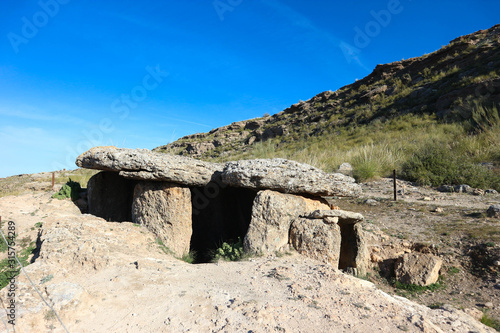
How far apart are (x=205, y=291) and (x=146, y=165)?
2.97m

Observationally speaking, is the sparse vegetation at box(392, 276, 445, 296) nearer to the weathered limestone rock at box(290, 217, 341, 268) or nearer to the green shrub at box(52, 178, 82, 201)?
the weathered limestone rock at box(290, 217, 341, 268)

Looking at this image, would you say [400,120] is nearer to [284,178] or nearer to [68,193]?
[284,178]

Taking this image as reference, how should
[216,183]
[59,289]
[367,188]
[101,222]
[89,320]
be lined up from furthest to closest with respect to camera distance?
[367,188] → [216,183] → [101,222] → [59,289] → [89,320]

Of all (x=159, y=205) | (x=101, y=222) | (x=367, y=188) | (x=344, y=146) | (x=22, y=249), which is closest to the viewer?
(x=22, y=249)

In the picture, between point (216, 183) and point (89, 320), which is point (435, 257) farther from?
point (89, 320)

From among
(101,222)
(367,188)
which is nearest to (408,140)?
(367,188)

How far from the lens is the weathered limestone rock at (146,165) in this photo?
18.7ft

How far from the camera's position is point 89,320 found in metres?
2.87

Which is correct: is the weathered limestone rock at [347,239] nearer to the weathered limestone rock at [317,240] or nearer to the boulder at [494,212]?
the weathered limestone rock at [317,240]

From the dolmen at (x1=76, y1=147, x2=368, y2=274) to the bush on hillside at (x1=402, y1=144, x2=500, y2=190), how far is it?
5261 millimetres

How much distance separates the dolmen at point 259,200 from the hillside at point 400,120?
221 inches

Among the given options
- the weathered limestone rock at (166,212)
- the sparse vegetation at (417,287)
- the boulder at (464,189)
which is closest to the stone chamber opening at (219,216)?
the weathered limestone rock at (166,212)

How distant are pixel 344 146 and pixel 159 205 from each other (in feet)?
41.6

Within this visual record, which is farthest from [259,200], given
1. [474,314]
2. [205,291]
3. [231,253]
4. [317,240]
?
[474,314]
